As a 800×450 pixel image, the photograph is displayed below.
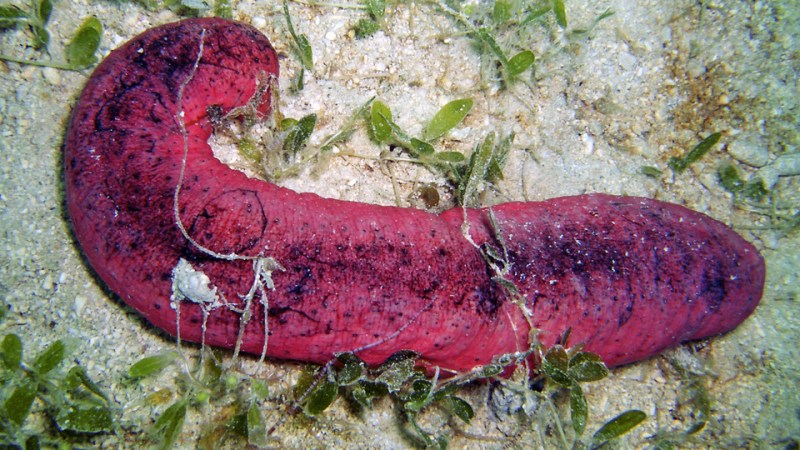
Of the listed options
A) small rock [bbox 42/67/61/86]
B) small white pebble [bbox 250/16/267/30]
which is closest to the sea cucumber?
small white pebble [bbox 250/16/267/30]

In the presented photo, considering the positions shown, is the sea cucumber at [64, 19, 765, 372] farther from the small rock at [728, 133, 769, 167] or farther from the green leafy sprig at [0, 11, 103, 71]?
the small rock at [728, 133, 769, 167]

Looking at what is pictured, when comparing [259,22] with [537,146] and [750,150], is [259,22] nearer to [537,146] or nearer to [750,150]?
[537,146]

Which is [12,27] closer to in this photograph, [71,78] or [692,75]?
[71,78]

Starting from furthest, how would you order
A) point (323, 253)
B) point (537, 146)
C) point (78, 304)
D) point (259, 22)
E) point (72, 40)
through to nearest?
point (537, 146) < point (259, 22) < point (72, 40) < point (78, 304) < point (323, 253)

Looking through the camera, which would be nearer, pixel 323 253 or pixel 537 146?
pixel 323 253

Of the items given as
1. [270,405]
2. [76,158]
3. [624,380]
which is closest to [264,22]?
[76,158]

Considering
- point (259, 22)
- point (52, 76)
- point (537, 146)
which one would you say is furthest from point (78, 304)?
point (537, 146)
